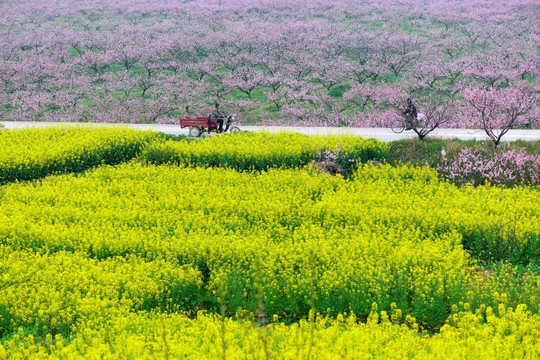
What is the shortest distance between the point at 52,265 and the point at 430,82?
30.4m

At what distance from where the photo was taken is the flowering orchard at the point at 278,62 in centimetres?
3347

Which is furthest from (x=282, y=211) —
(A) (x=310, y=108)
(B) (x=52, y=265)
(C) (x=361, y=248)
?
(A) (x=310, y=108)

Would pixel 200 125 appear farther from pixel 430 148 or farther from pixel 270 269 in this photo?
pixel 270 269

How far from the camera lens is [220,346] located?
293 inches

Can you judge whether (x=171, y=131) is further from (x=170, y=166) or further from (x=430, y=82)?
(x=430, y=82)

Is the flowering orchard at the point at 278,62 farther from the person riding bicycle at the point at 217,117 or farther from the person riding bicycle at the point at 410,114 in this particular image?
the person riding bicycle at the point at 217,117

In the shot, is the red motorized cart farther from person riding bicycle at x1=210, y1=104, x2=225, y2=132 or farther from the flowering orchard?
the flowering orchard

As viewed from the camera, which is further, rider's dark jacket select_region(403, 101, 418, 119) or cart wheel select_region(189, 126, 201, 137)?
cart wheel select_region(189, 126, 201, 137)

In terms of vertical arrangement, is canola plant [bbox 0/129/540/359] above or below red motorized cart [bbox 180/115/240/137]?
below

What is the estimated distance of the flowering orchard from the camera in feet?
110

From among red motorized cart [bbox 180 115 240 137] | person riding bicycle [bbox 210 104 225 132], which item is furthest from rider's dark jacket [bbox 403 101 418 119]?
person riding bicycle [bbox 210 104 225 132]

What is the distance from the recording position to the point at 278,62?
136 ft

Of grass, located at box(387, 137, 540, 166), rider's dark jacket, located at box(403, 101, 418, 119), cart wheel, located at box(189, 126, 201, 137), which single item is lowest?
grass, located at box(387, 137, 540, 166)

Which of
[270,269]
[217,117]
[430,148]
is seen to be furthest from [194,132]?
[270,269]
